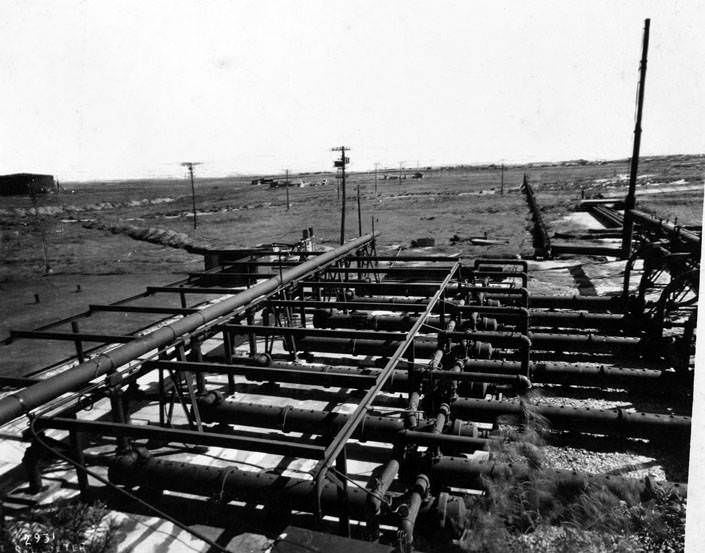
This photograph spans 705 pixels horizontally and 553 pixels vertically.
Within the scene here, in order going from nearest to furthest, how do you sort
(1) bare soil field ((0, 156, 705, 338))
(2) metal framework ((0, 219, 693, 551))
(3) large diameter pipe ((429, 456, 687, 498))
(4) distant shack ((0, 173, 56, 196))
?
1. (2) metal framework ((0, 219, 693, 551))
2. (3) large diameter pipe ((429, 456, 687, 498))
3. (1) bare soil field ((0, 156, 705, 338))
4. (4) distant shack ((0, 173, 56, 196))

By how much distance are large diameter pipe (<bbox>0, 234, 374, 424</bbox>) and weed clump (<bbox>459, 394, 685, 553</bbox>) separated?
6.76 meters

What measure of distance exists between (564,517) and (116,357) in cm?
823

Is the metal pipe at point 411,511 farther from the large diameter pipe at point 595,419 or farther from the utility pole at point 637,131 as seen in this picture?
the utility pole at point 637,131

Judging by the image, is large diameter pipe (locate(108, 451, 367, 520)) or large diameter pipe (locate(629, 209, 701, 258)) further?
large diameter pipe (locate(629, 209, 701, 258))

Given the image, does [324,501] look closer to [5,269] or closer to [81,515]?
[81,515]

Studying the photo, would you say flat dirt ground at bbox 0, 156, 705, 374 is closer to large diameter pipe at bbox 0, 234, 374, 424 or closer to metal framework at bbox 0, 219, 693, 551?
large diameter pipe at bbox 0, 234, 374, 424

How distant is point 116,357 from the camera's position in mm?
9406

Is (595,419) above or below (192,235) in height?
above

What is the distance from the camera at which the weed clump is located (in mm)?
7211

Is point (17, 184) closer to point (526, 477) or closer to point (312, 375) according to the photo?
point (312, 375)

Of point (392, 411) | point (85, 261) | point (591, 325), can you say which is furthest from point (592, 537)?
point (85, 261)

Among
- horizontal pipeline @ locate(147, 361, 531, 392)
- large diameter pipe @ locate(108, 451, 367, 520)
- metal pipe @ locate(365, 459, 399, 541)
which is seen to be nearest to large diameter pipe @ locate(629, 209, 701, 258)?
horizontal pipeline @ locate(147, 361, 531, 392)

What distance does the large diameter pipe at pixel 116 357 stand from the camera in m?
7.62

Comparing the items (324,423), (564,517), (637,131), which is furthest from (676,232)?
(637,131)
